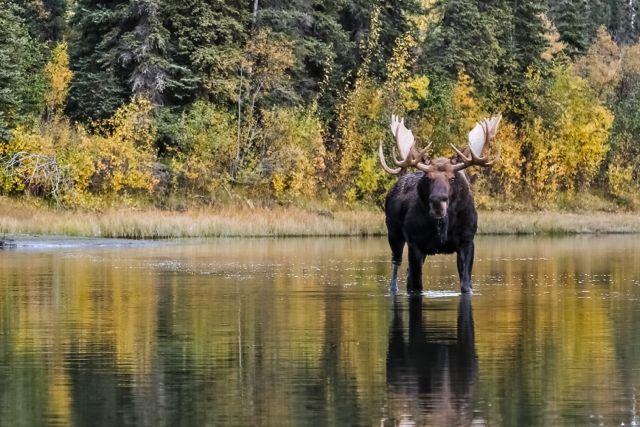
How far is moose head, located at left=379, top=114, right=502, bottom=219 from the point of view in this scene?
20.0 meters

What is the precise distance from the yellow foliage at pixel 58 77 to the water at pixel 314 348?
34.7m

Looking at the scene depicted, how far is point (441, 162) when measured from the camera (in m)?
20.7

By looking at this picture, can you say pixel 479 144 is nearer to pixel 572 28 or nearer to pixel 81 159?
pixel 81 159

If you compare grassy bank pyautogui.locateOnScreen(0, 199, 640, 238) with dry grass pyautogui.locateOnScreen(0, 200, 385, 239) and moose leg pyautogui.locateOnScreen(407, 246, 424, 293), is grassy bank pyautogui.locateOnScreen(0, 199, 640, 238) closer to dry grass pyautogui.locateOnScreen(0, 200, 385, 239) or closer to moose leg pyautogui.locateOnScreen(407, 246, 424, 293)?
dry grass pyautogui.locateOnScreen(0, 200, 385, 239)

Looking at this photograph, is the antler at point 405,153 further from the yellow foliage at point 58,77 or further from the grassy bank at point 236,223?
the yellow foliage at point 58,77

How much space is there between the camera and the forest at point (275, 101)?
57.6 metres

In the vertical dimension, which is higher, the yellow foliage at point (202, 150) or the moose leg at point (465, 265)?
the yellow foliage at point (202, 150)

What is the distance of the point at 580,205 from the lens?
78000mm

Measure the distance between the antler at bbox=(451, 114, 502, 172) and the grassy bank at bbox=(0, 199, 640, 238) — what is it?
79.3ft

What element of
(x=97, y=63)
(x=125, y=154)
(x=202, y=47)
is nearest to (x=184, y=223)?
(x=125, y=154)

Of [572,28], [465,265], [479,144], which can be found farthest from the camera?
[572,28]

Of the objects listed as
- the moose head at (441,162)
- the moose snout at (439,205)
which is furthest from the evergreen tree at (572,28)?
the moose snout at (439,205)

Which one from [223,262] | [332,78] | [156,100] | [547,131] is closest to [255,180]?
[156,100]

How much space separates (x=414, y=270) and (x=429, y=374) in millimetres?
8870
